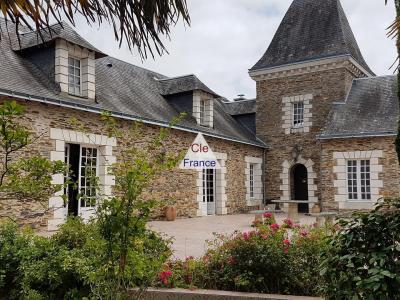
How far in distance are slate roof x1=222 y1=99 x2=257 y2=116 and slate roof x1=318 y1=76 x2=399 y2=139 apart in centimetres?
418

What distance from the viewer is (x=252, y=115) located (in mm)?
19406

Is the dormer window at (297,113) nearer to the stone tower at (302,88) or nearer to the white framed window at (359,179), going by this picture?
the stone tower at (302,88)

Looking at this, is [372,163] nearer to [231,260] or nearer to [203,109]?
[203,109]

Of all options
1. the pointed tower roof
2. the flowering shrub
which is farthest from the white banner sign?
the pointed tower roof

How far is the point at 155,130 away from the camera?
12586mm

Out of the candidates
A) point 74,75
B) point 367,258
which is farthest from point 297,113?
point 367,258

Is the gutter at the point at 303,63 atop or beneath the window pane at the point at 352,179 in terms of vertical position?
atop

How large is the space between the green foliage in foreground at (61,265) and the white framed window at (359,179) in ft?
39.1

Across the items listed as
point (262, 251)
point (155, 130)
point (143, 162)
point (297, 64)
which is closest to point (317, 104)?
point (297, 64)

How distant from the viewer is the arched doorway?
1781 centimetres

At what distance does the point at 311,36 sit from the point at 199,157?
9453 mm

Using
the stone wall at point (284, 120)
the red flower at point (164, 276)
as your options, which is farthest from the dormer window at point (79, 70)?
the stone wall at point (284, 120)

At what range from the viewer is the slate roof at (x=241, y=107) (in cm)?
1961

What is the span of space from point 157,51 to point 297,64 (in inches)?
623
